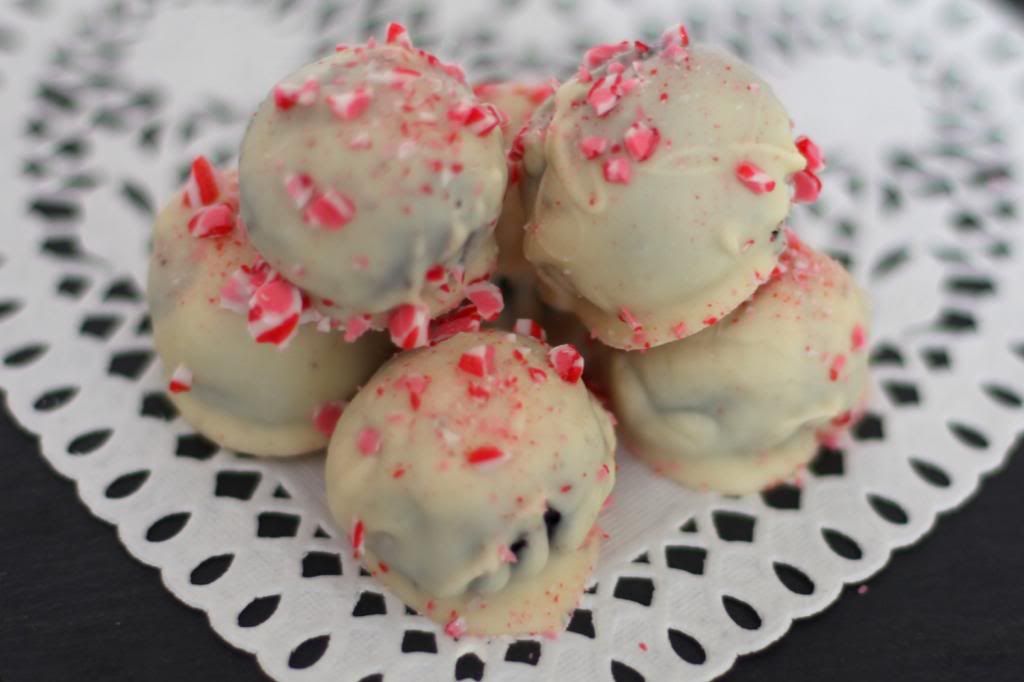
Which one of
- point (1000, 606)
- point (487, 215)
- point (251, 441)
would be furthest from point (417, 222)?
point (1000, 606)

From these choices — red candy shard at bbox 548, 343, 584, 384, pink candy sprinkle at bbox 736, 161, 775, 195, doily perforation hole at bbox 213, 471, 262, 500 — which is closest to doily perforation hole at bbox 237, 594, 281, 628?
doily perforation hole at bbox 213, 471, 262, 500

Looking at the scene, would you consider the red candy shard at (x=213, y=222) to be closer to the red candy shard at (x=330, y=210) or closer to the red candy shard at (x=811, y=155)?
the red candy shard at (x=330, y=210)

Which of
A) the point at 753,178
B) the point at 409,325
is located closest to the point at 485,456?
the point at 409,325

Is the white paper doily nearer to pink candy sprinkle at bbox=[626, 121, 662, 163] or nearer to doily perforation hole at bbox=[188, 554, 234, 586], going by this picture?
doily perforation hole at bbox=[188, 554, 234, 586]

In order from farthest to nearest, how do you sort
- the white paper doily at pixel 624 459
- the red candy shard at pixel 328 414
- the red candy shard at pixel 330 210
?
the red candy shard at pixel 328 414
the white paper doily at pixel 624 459
the red candy shard at pixel 330 210

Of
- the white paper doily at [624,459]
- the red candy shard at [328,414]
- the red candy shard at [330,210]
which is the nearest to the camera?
the red candy shard at [330,210]

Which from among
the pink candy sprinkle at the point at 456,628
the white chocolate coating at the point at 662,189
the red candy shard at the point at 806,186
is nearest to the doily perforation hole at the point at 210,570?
the pink candy sprinkle at the point at 456,628
